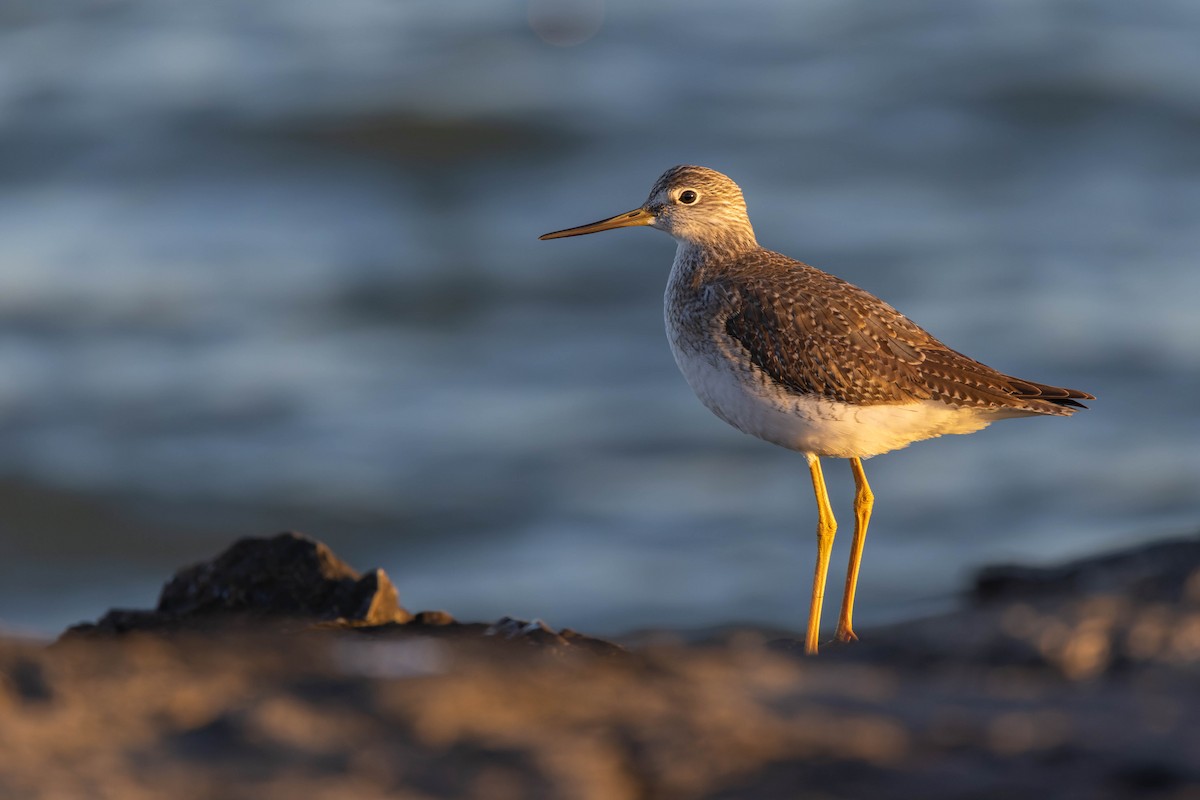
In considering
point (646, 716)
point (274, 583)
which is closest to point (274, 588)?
point (274, 583)

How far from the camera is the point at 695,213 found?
880cm

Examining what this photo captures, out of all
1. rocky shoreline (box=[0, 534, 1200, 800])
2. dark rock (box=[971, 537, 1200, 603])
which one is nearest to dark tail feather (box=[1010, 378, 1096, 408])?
dark rock (box=[971, 537, 1200, 603])

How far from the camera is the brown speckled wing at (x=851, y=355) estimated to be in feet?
25.3

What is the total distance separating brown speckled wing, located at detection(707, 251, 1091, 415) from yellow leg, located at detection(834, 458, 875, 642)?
0.84 m

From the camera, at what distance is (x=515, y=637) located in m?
6.59

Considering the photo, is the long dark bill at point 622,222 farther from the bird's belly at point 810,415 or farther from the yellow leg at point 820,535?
the yellow leg at point 820,535

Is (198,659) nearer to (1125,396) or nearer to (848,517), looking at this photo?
(848,517)

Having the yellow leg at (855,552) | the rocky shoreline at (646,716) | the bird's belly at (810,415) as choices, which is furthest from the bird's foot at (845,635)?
the rocky shoreline at (646,716)

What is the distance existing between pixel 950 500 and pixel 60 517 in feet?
39.6

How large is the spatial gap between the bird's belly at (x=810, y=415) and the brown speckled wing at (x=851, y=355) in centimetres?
5

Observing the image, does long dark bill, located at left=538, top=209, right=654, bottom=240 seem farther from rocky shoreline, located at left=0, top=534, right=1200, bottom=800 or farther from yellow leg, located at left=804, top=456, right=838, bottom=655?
rocky shoreline, located at left=0, top=534, right=1200, bottom=800

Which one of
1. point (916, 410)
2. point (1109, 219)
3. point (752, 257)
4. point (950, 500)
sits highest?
point (1109, 219)

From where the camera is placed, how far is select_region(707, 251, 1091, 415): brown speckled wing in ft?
25.3

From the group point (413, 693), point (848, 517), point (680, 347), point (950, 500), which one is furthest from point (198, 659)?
point (950, 500)
